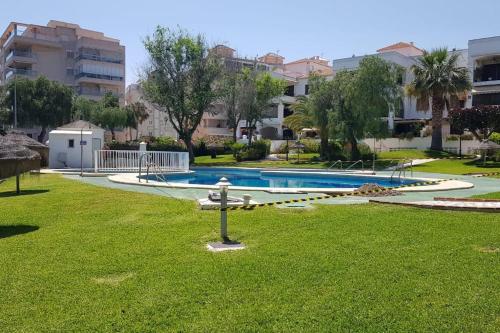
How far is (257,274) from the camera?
6.02m

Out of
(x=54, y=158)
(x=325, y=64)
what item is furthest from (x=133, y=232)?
(x=325, y=64)

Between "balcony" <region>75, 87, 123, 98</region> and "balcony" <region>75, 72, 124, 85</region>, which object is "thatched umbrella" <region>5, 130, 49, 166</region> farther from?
"balcony" <region>75, 72, 124, 85</region>

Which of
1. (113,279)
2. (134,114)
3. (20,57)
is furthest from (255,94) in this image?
(113,279)

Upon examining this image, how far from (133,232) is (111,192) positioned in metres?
7.10

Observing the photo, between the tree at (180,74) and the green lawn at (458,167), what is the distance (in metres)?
18.0

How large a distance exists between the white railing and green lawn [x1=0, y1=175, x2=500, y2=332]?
1601cm

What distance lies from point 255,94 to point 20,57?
129 feet

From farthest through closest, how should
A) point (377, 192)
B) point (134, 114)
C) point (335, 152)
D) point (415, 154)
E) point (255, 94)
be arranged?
point (134, 114), point (255, 94), point (415, 154), point (335, 152), point (377, 192)

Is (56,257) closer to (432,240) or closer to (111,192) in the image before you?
(432,240)

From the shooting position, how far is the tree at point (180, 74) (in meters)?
39.1

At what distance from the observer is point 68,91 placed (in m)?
53.5

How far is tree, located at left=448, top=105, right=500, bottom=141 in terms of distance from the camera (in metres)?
37.4

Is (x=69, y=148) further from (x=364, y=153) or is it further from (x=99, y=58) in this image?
(x=99, y=58)

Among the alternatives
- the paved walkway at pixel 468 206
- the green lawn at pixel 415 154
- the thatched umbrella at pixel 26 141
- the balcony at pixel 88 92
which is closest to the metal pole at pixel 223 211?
the paved walkway at pixel 468 206
